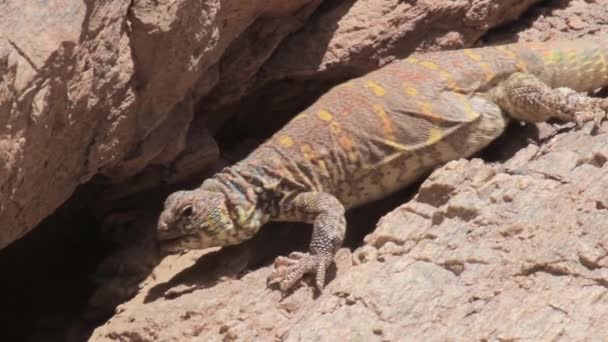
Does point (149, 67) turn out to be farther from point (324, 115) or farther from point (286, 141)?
point (324, 115)

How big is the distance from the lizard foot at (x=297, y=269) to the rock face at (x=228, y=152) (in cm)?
10

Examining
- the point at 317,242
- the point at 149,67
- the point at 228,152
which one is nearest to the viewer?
the point at 149,67

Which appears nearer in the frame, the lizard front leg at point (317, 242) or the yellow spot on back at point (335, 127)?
the lizard front leg at point (317, 242)

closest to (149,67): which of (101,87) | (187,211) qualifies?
(101,87)

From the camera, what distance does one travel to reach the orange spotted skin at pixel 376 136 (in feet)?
19.2

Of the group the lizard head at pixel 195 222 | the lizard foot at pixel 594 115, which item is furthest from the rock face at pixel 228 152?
the lizard head at pixel 195 222

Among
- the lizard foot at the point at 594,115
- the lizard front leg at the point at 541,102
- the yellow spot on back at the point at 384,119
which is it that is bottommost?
the lizard foot at the point at 594,115

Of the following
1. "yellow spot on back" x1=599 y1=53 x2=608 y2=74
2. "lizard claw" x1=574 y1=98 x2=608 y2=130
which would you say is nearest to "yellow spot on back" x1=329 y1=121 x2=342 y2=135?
"lizard claw" x1=574 y1=98 x2=608 y2=130

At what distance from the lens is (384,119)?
5.92 metres

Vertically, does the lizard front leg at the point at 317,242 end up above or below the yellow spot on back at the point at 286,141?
below

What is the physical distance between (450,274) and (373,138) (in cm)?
146

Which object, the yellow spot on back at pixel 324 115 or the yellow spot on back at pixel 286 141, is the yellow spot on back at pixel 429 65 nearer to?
the yellow spot on back at pixel 324 115

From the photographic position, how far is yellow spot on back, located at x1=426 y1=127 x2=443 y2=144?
5.89 m

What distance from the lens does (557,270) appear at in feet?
14.6
